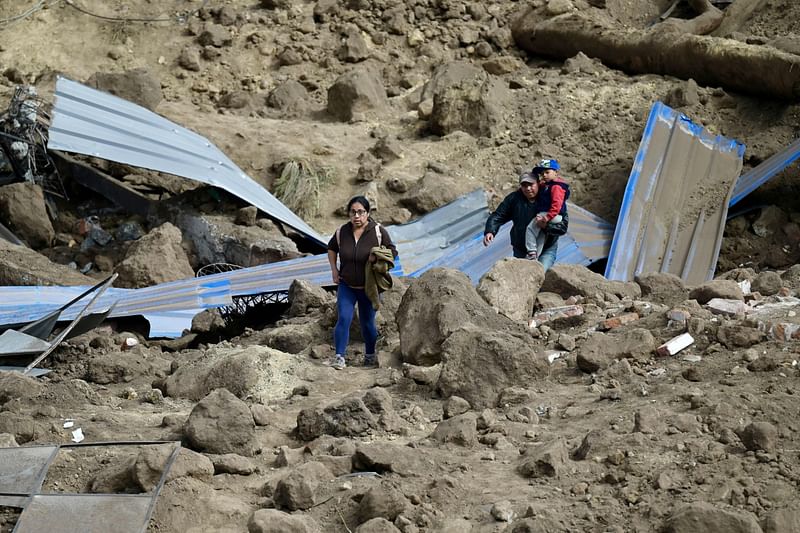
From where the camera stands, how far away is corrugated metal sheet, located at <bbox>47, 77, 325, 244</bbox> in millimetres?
12211

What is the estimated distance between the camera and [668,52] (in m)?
15.5

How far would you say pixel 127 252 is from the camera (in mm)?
11641

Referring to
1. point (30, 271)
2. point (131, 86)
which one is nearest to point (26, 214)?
point (30, 271)

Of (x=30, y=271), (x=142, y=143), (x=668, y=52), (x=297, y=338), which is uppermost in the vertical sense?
(x=668, y=52)

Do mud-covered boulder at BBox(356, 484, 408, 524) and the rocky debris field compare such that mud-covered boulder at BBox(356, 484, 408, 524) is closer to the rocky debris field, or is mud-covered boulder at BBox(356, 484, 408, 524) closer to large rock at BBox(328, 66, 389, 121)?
the rocky debris field

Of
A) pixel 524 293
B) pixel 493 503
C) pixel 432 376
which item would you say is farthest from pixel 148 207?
pixel 493 503

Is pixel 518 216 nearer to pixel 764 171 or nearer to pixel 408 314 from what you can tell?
pixel 408 314

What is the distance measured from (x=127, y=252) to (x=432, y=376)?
17.8ft

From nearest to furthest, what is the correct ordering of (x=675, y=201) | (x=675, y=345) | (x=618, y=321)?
(x=675, y=345)
(x=618, y=321)
(x=675, y=201)

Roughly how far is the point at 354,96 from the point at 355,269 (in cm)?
763

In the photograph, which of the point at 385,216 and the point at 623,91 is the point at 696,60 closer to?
the point at 623,91

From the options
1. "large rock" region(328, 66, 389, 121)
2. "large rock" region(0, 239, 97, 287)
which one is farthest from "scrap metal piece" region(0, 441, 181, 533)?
"large rock" region(328, 66, 389, 121)

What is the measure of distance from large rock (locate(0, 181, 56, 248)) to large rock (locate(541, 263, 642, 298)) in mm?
6096

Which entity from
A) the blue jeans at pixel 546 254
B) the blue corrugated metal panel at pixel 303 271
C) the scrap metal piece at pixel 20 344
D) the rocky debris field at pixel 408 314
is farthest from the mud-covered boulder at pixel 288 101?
the scrap metal piece at pixel 20 344
